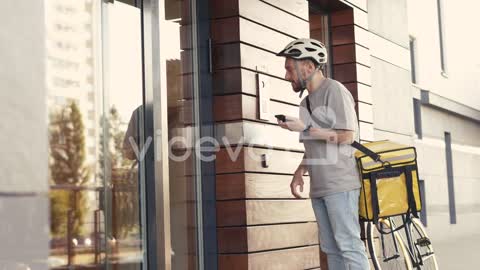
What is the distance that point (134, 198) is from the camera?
493 centimetres

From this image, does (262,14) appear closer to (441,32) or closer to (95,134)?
(95,134)

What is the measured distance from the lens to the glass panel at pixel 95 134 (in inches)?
165

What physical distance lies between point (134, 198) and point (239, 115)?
107 centimetres

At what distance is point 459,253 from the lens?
13.2 m

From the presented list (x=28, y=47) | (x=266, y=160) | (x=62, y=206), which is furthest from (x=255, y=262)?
(x=28, y=47)

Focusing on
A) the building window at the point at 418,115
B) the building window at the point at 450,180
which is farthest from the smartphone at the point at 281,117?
the building window at the point at 450,180

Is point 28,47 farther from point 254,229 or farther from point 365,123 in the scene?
point 365,123

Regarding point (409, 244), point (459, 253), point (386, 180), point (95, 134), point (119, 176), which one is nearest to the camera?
point (95, 134)

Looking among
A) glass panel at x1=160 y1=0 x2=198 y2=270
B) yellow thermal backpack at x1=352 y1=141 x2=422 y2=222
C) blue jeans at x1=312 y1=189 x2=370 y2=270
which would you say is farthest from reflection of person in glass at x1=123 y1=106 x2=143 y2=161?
yellow thermal backpack at x1=352 y1=141 x2=422 y2=222

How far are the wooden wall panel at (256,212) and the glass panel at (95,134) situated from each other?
0.82 meters

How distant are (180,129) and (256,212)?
81 cm

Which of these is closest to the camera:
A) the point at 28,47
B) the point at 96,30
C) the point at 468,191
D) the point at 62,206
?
the point at 28,47

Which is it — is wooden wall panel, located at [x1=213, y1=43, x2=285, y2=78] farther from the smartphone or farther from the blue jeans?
the blue jeans

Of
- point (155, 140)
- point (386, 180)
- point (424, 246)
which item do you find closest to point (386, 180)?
point (386, 180)
